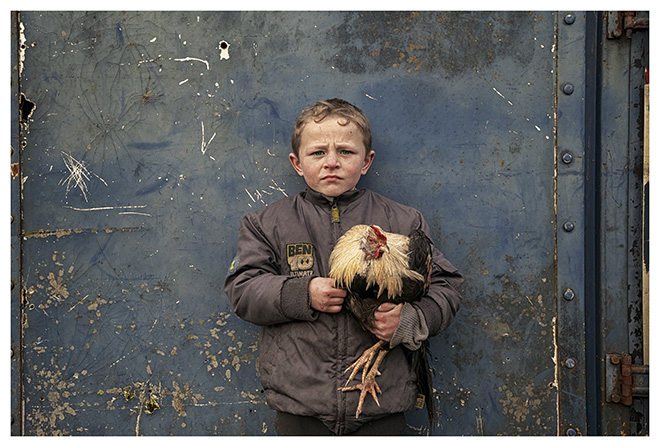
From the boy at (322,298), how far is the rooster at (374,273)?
35 millimetres

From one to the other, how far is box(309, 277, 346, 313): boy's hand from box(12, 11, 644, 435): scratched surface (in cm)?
54

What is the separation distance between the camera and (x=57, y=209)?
6.93ft

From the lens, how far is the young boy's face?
1797 millimetres

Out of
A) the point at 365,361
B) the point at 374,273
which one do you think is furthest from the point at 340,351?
the point at 374,273

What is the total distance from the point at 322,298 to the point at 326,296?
14 millimetres

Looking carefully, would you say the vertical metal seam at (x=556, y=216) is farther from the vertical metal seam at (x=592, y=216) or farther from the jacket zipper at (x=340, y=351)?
the jacket zipper at (x=340, y=351)

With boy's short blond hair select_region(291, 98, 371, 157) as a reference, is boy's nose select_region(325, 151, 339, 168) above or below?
below

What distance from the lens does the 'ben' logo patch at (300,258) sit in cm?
180

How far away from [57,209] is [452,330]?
64.5 inches

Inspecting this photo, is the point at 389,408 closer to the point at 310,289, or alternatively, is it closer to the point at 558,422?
the point at 310,289

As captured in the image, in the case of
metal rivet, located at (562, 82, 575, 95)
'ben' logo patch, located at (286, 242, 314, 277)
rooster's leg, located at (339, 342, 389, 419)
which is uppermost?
metal rivet, located at (562, 82, 575, 95)

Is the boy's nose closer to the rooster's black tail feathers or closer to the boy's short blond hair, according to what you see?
the boy's short blond hair

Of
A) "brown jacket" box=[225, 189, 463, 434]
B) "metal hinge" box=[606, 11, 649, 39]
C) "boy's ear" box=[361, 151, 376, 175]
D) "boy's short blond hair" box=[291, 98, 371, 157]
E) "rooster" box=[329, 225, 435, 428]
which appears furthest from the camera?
"metal hinge" box=[606, 11, 649, 39]

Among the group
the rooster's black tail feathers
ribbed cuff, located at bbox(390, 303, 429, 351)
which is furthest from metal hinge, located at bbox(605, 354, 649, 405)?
ribbed cuff, located at bbox(390, 303, 429, 351)
